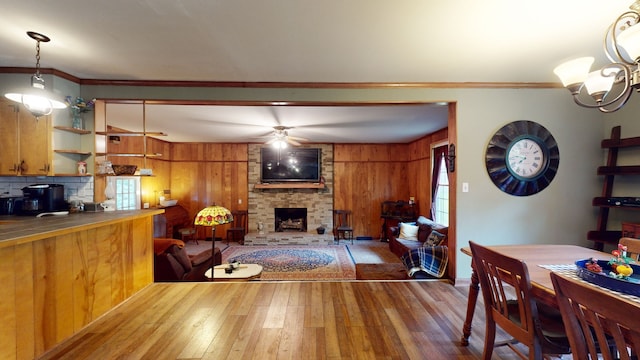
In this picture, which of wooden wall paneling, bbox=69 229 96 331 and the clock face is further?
the clock face

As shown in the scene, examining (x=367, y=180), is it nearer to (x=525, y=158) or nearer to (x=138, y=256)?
(x=525, y=158)

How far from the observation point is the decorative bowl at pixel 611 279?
3.83 feet

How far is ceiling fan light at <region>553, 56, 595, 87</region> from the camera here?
1.54 meters

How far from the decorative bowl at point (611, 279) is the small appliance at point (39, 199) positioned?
442 centimetres

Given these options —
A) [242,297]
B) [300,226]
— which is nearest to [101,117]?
[242,297]

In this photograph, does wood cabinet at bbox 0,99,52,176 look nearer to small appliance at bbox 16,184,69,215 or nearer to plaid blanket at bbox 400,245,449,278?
small appliance at bbox 16,184,69,215

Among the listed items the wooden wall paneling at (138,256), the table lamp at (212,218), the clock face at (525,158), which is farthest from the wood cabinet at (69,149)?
the clock face at (525,158)

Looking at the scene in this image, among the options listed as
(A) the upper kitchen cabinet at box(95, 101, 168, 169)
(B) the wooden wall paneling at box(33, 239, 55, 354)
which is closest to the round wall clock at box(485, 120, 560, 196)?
(A) the upper kitchen cabinet at box(95, 101, 168, 169)

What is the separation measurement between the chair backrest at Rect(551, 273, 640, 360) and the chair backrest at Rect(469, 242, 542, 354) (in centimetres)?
21

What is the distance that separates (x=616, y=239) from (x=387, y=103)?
288 centimetres

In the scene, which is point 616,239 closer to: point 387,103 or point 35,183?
point 387,103

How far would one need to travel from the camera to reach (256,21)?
188 centimetres

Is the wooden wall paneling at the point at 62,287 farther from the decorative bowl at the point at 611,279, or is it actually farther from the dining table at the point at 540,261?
the decorative bowl at the point at 611,279

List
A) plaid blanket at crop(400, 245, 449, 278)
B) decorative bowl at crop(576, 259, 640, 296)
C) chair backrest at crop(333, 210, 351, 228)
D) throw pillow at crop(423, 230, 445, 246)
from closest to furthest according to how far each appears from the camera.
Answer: decorative bowl at crop(576, 259, 640, 296), plaid blanket at crop(400, 245, 449, 278), throw pillow at crop(423, 230, 445, 246), chair backrest at crop(333, 210, 351, 228)
